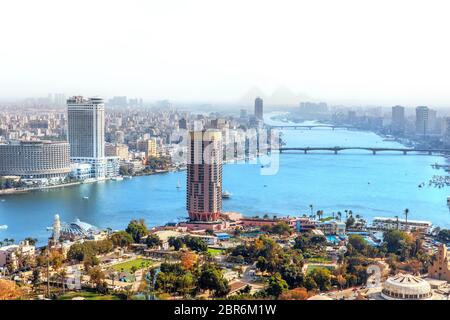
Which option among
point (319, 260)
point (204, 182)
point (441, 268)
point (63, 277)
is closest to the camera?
point (63, 277)

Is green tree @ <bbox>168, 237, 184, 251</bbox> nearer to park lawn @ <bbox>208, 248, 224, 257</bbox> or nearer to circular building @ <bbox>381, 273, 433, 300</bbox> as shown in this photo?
park lawn @ <bbox>208, 248, 224, 257</bbox>

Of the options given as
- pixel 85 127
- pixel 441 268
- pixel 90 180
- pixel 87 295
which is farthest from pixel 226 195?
pixel 87 295

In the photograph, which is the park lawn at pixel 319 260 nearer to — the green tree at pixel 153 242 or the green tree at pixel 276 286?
the green tree at pixel 276 286

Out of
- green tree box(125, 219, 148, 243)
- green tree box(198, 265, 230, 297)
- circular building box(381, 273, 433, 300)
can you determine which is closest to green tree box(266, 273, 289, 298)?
green tree box(198, 265, 230, 297)

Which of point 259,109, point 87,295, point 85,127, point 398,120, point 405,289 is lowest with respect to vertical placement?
point 87,295

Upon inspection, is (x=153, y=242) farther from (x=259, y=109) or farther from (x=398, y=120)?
(x=398, y=120)
